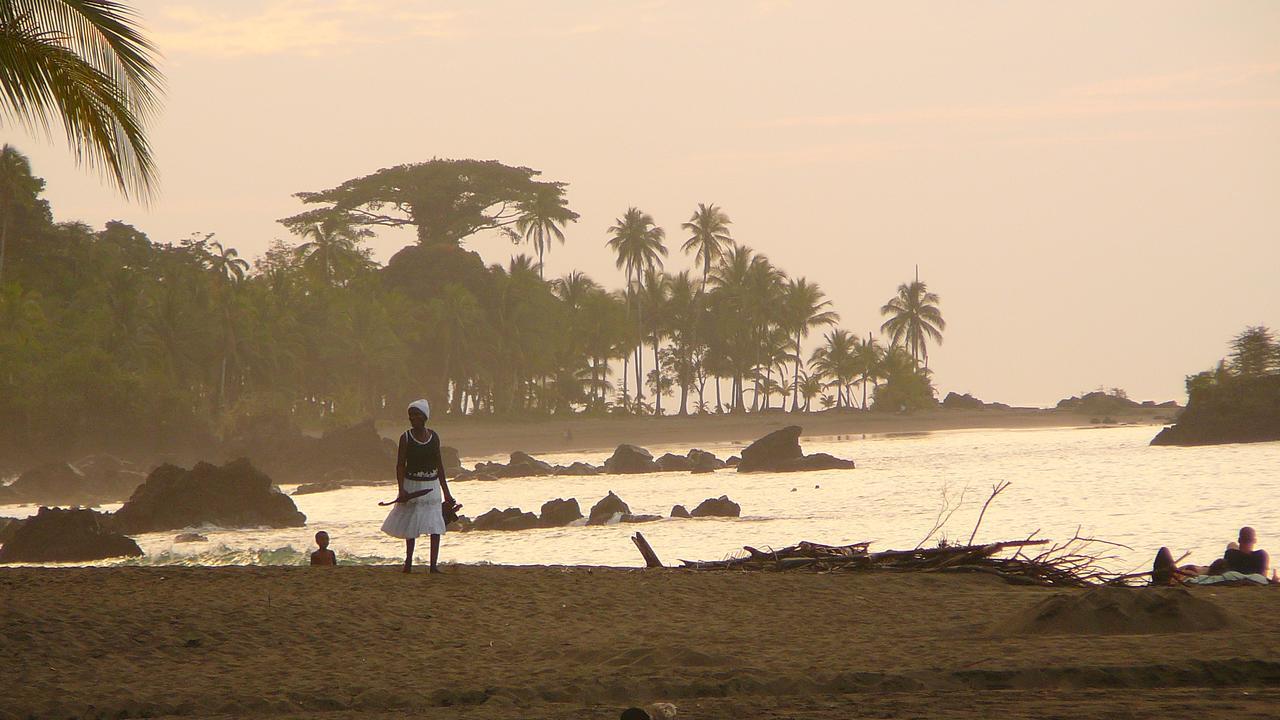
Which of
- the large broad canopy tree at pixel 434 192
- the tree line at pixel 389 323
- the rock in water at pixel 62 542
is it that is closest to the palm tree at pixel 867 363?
the tree line at pixel 389 323

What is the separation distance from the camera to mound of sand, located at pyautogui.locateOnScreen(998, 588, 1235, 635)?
8.73 m

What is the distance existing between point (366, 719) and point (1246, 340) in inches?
2205

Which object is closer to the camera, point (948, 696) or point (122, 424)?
point (948, 696)

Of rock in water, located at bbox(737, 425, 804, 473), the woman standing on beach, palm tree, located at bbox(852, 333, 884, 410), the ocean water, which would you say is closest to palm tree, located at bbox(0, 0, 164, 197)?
the woman standing on beach

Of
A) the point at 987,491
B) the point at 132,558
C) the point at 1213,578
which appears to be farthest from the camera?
the point at 987,491

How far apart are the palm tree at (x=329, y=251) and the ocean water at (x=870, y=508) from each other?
91.7ft

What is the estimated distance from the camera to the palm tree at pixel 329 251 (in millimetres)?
71562

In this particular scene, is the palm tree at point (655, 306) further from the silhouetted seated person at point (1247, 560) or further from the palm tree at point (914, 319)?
the silhouetted seated person at point (1247, 560)

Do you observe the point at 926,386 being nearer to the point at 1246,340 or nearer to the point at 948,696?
the point at 1246,340

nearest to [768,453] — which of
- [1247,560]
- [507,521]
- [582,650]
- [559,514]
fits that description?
[559,514]

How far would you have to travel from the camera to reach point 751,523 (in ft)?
92.0

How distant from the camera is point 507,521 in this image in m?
27.1

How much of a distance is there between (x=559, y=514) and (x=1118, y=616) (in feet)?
62.8

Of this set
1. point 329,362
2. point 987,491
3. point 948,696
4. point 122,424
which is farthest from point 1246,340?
point 948,696
